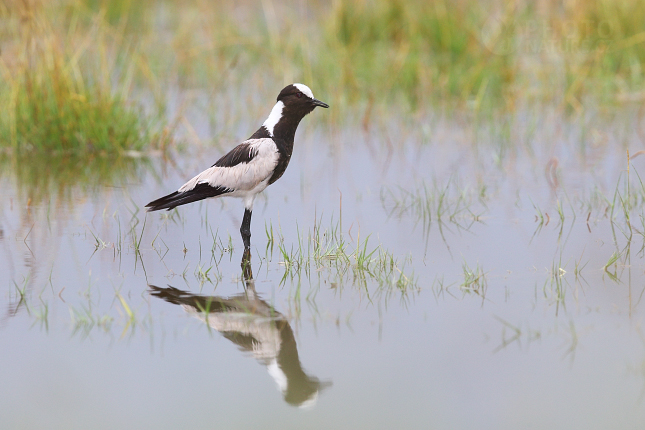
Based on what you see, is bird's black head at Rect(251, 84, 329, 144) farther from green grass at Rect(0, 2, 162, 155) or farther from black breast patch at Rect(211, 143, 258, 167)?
green grass at Rect(0, 2, 162, 155)

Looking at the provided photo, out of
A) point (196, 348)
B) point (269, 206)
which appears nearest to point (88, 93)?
point (269, 206)

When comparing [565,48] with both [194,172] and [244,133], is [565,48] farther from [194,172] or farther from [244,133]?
[194,172]

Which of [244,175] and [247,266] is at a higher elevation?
[244,175]

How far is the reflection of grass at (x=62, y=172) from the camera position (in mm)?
7262

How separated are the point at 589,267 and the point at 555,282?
39cm

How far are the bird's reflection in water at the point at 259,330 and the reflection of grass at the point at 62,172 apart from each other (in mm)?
2706

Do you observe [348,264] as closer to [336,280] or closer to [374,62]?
[336,280]

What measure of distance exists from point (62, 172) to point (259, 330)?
4.43 metres

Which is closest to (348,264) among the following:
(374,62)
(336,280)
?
(336,280)

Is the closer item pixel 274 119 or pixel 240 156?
pixel 240 156

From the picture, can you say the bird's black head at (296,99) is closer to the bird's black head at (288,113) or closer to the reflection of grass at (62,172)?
the bird's black head at (288,113)

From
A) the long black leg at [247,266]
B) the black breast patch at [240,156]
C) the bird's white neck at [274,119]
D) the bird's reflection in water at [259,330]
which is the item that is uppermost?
the bird's white neck at [274,119]

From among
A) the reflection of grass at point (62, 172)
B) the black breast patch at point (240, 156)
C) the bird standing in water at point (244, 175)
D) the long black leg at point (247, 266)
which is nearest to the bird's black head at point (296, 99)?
the bird standing in water at point (244, 175)

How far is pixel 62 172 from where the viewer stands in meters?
7.94
